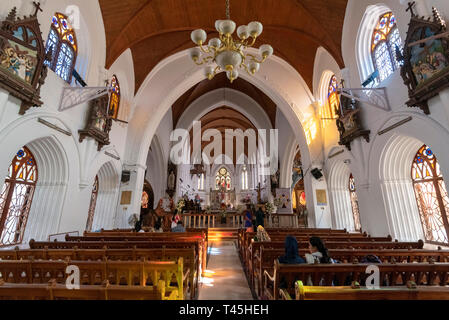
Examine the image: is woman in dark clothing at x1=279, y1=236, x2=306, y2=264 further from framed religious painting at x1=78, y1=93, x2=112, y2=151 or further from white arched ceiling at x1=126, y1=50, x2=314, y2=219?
white arched ceiling at x1=126, y1=50, x2=314, y2=219

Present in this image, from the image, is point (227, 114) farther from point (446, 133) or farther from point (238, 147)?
point (446, 133)

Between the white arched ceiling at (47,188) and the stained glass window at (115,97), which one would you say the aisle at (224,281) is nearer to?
the white arched ceiling at (47,188)

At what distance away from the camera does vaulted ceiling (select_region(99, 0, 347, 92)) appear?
7.32 metres

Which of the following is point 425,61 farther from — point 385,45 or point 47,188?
point 47,188

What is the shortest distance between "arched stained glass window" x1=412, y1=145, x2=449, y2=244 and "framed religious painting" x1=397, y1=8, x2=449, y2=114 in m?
1.86

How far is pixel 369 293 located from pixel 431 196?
19.4ft

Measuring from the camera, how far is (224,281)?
3.99 m

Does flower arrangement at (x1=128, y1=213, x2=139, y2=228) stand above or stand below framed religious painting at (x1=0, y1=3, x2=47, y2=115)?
below

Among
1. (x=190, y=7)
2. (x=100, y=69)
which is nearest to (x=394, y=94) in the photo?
(x=190, y=7)

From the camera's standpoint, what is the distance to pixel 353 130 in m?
6.54

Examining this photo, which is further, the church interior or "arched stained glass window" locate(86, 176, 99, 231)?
"arched stained glass window" locate(86, 176, 99, 231)

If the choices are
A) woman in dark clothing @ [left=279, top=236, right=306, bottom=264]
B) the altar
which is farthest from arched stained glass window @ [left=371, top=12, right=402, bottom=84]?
the altar

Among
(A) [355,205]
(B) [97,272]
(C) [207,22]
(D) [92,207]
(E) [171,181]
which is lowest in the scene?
(B) [97,272]

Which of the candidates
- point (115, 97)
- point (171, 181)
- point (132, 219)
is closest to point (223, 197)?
point (171, 181)
